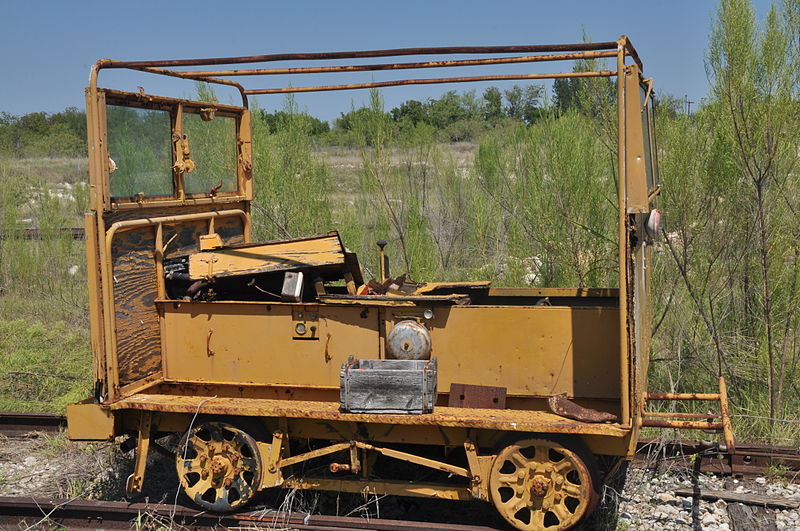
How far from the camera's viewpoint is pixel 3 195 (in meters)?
16.9

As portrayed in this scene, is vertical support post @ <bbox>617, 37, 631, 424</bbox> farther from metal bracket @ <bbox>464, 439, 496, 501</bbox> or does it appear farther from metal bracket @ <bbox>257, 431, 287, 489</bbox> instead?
metal bracket @ <bbox>257, 431, 287, 489</bbox>

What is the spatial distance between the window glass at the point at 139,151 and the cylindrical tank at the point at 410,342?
2196mm

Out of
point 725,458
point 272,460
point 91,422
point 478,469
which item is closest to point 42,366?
point 91,422

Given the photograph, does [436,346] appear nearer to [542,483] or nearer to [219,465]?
[542,483]

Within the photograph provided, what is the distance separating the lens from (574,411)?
16.8ft

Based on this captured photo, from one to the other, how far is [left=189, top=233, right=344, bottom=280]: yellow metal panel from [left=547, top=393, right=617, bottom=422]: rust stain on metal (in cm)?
179

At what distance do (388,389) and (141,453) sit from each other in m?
1.87

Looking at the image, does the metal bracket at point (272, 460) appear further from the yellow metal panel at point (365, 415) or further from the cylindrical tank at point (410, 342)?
the cylindrical tank at point (410, 342)

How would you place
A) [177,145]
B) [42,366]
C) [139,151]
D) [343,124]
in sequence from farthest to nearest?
[343,124] → [42,366] → [177,145] → [139,151]

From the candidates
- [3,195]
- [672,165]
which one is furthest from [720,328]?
[3,195]

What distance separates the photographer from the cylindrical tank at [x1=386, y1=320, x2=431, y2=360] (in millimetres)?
5414

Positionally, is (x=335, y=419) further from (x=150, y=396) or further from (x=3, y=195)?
(x=3, y=195)

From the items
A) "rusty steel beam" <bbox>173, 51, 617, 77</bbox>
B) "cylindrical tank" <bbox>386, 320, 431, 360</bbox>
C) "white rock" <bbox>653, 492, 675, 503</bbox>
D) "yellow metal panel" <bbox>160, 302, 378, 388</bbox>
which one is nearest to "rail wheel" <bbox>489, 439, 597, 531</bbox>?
"cylindrical tank" <bbox>386, 320, 431, 360</bbox>

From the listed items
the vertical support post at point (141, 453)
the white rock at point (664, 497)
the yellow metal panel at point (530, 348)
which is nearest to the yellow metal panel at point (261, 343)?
the vertical support post at point (141, 453)
